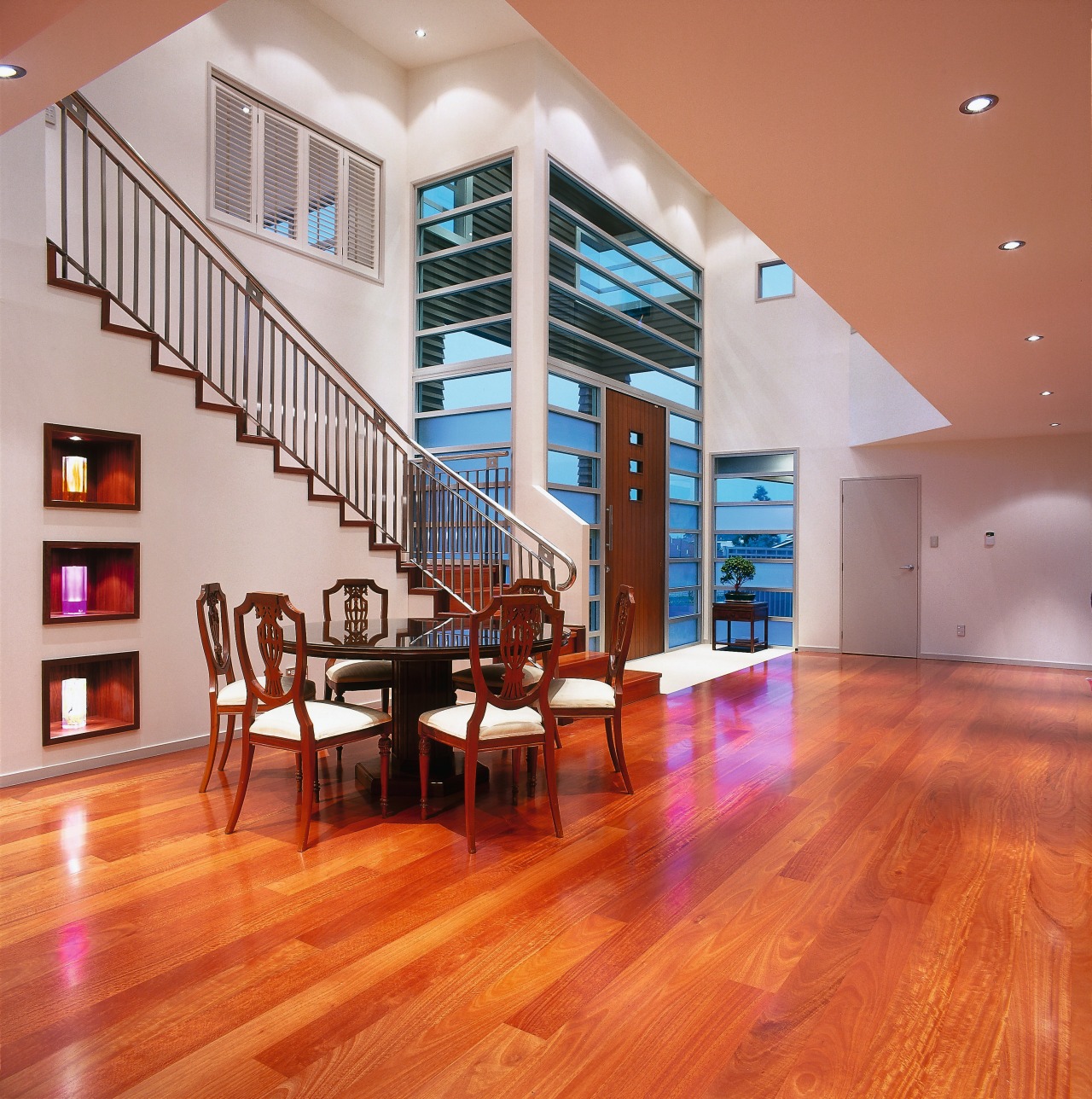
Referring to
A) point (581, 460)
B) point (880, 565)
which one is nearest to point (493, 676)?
point (581, 460)

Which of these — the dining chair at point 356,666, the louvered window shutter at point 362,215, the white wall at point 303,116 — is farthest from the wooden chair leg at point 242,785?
the louvered window shutter at point 362,215

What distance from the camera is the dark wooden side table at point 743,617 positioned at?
9453 mm

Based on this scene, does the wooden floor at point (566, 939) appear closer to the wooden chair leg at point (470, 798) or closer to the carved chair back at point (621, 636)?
the wooden chair leg at point (470, 798)

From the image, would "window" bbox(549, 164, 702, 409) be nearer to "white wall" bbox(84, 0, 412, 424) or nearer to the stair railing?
"white wall" bbox(84, 0, 412, 424)

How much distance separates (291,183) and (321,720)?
5.58 meters

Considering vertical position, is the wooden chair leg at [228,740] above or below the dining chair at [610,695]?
below

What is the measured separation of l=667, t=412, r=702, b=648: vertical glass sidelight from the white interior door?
1.80 metres

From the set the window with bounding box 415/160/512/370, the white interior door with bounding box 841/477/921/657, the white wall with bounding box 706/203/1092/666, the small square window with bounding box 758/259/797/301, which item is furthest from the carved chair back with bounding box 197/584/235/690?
the small square window with bounding box 758/259/797/301

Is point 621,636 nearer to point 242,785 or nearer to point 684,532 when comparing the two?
point 242,785

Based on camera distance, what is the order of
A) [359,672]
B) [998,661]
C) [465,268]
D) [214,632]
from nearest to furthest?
[214,632], [359,672], [465,268], [998,661]

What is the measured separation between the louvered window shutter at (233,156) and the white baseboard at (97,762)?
14.3 feet

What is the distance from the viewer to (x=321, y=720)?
338 cm

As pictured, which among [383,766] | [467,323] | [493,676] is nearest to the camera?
[383,766]

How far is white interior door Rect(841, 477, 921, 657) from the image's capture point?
9.12 meters
